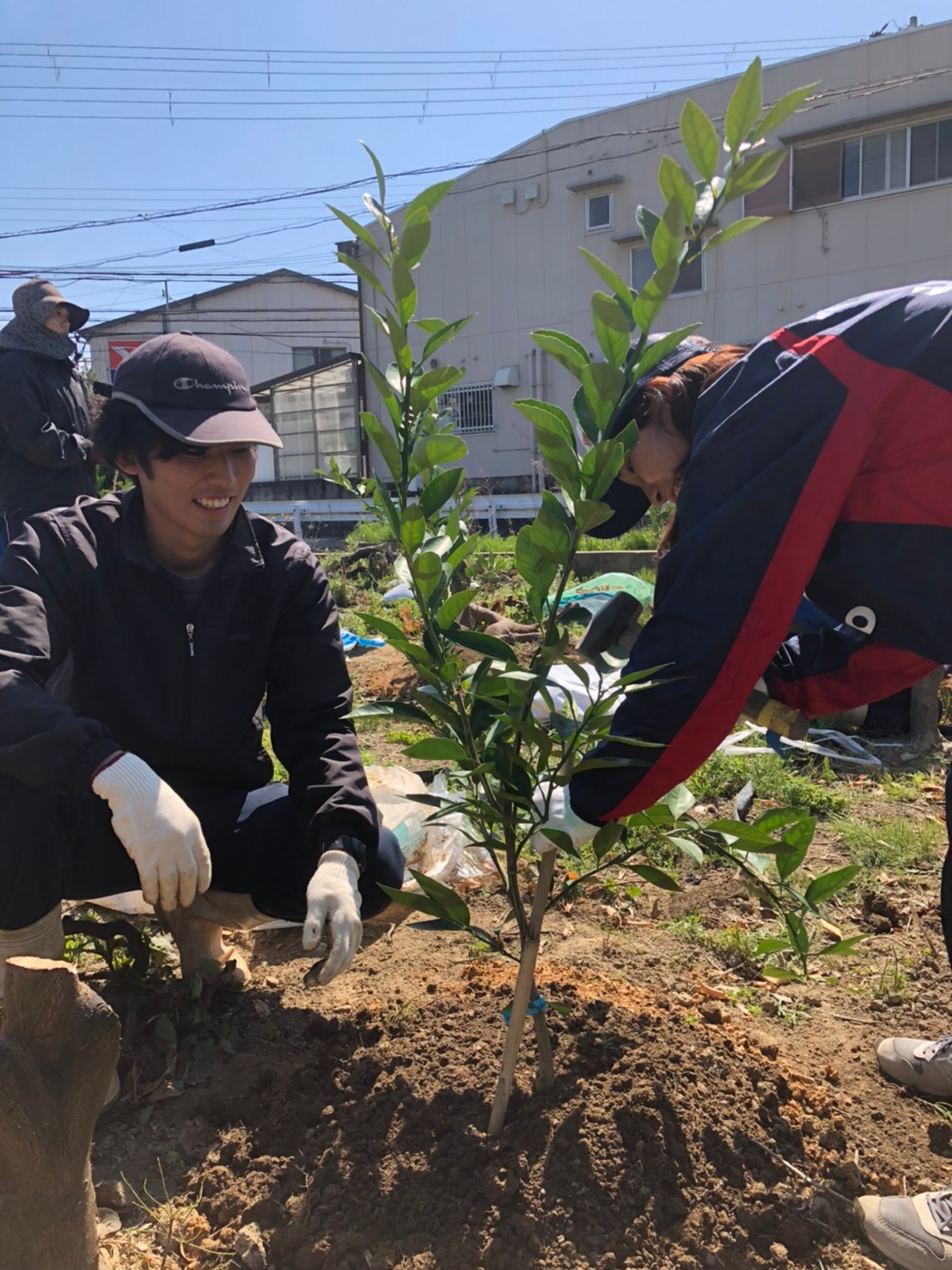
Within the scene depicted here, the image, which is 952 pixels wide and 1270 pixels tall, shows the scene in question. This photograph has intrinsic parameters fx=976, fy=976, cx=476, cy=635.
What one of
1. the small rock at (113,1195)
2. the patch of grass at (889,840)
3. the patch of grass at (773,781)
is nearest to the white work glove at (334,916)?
the small rock at (113,1195)

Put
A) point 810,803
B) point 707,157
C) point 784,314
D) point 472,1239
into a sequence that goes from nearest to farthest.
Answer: point 707,157 < point 472,1239 < point 810,803 < point 784,314

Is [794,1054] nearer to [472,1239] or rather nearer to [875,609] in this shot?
[472,1239]

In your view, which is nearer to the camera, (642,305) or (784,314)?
(642,305)

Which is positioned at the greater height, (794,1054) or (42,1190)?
(42,1190)

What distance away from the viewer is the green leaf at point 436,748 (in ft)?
4.37

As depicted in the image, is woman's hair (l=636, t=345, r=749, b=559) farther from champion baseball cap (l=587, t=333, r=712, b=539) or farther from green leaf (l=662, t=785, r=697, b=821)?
green leaf (l=662, t=785, r=697, b=821)

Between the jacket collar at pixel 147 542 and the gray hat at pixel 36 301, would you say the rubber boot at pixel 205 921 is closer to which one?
the jacket collar at pixel 147 542

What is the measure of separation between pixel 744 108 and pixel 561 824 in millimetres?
966

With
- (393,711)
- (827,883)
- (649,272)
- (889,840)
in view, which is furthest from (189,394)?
(649,272)

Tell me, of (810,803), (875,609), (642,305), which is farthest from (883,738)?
(642,305)

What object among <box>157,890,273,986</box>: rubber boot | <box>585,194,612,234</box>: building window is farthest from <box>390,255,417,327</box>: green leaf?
<box>585,194,612,234</box>: building window

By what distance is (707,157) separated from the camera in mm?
1120

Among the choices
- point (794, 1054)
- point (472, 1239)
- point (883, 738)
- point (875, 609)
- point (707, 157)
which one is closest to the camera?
point (707, 157)

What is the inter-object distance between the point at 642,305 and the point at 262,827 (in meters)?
1.34
